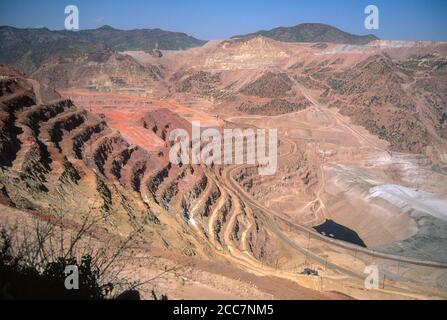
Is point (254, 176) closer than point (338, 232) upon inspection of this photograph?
No

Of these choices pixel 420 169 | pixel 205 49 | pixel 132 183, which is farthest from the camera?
pixel 205 49

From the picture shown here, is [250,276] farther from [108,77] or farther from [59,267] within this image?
[108,77]

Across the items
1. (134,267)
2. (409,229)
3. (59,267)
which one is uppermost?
(59,267)

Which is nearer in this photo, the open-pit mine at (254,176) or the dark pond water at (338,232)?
the open-pit mine at (254,176)

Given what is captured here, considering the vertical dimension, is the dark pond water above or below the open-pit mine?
below

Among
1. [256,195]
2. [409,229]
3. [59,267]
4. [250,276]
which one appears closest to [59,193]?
[250,276]

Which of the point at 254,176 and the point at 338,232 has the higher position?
the point at 254,176

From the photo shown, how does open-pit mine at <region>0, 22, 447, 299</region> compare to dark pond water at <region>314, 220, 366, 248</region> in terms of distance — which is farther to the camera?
dark pond water at <region>314, 220, 366, 248</region>

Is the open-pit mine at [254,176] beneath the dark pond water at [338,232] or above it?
above
